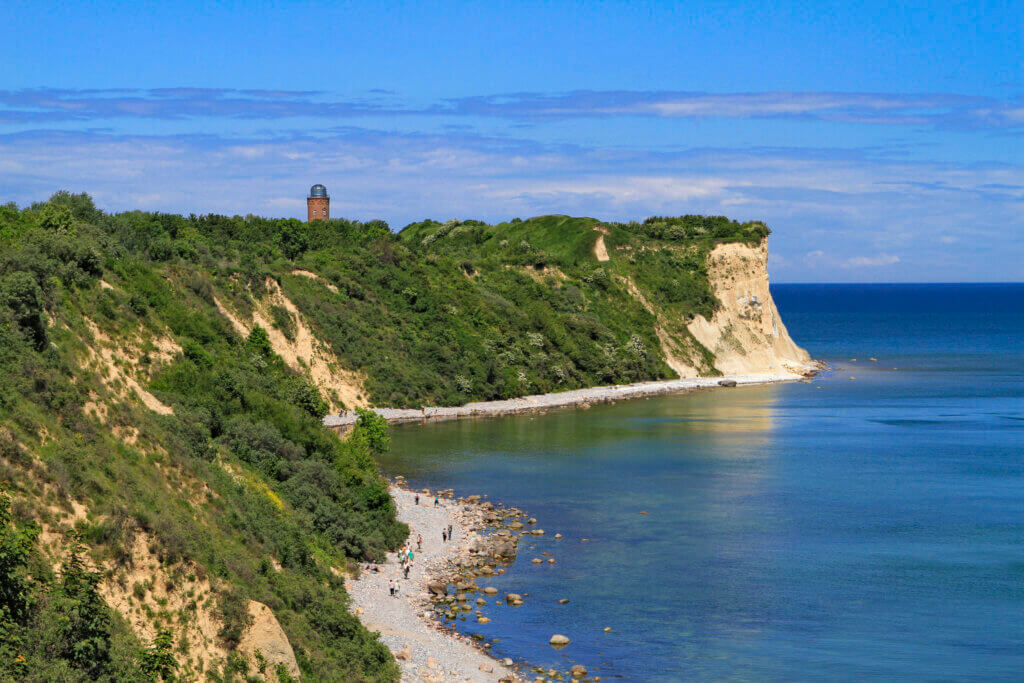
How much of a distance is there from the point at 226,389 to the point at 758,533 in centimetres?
2803

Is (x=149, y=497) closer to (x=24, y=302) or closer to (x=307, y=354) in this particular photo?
(x=24, y=302)

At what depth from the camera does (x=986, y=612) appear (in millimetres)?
44281

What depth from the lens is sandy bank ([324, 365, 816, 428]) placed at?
3556 inches

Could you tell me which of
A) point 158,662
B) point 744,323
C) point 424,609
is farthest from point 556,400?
point 158,662

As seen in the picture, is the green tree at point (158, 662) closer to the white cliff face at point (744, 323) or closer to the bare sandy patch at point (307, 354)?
the bare sandy patch at point (307, 354)

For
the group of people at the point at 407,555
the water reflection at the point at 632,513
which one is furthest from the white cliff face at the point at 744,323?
the group of people at the point at 407,555

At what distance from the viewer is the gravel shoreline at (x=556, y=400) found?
296 ft

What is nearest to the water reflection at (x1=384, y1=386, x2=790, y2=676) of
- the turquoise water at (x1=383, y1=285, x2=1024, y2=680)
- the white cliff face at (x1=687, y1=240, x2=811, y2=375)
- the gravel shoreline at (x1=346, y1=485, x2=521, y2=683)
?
the turquoise water at (x1=383, y1=285, x2=1024, y2=680)

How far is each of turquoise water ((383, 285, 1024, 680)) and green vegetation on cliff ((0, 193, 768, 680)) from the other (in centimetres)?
860

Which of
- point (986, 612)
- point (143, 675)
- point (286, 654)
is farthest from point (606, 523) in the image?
point (143, 675)

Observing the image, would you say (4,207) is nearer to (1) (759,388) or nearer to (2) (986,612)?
(2) (986,612)

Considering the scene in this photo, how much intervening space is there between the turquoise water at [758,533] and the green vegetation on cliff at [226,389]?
8605 mm

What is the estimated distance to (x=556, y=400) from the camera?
10475cm

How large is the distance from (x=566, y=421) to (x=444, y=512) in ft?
119
